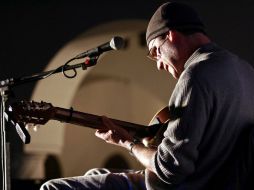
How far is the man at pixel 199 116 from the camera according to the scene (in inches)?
58.9

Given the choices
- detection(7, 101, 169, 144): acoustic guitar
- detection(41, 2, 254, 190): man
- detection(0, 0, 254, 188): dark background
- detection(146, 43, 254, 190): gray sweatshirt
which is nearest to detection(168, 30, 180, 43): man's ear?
detection(41, 2, 254, 190): man

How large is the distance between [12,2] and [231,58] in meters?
3.16

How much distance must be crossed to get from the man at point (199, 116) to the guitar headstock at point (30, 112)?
0.45 metres

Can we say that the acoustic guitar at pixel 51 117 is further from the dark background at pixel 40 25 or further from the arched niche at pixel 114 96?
the arched niche at pixel 114 96

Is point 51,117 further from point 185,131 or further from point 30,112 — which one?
point 185,131

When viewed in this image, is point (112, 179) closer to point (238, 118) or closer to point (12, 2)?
point (238, 118)

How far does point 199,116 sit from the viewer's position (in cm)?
149

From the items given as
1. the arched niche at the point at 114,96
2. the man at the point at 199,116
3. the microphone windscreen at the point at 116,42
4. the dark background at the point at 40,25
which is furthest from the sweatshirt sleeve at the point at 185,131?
the arched niche at the point at 114,96

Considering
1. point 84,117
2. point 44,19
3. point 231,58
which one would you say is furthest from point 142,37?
point 231,58

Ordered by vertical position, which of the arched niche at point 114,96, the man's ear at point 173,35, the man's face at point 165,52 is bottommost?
the arched niche at point 114,96

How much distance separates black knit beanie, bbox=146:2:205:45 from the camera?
5.61ft

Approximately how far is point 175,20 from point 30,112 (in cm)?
71

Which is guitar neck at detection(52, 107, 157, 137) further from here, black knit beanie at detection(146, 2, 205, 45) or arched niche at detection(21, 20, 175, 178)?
arched niche at detection(21, 20, 175, 178)

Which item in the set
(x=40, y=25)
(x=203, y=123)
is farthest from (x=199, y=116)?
(x=40, y=25)
